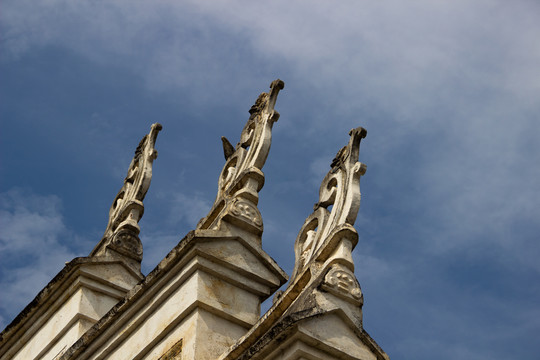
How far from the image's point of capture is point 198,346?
834 cm

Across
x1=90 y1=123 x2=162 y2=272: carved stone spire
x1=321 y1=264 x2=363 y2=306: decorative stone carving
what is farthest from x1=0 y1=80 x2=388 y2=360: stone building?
x1=90 y1=123 x2=162 y2=272: carved stone spire

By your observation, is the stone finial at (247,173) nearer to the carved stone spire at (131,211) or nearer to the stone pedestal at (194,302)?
the stone pedestal at (194,302)

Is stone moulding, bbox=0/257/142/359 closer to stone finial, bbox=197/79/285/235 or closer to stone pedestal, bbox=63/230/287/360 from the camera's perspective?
stone finial, bbox=197/79/285/235

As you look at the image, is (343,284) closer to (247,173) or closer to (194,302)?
(194,302)

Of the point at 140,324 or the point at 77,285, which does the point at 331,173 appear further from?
the point at 77,285

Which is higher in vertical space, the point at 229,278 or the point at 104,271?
the point at 104,271

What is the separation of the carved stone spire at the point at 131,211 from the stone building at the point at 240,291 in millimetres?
427

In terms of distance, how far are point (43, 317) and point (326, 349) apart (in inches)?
230

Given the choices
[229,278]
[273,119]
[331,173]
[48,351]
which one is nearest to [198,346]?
[229,278]

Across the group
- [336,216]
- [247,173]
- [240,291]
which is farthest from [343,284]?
[247,173]

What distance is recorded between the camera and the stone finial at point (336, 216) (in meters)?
8.34

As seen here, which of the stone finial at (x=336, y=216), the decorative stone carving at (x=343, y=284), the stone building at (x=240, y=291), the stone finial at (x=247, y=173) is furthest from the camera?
the stone finial at (x=247, y=173)

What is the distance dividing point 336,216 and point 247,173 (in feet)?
5.10

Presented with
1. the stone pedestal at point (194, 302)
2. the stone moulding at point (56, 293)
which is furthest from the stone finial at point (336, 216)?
the stone moulding at point (56, 293)
